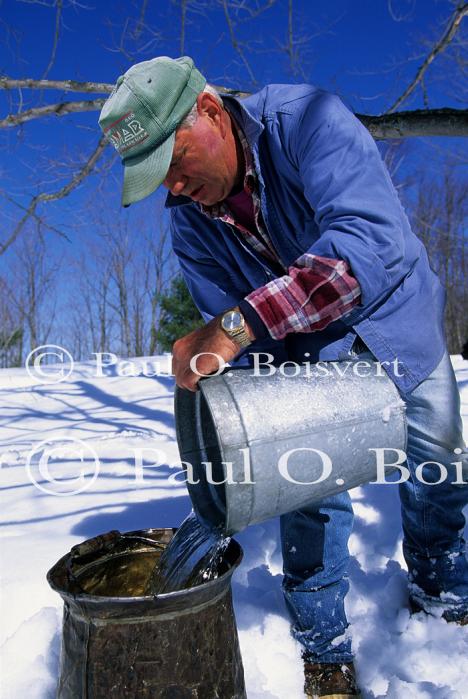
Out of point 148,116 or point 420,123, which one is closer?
point 148,116

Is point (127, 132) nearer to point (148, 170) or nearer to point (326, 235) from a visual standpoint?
point (148, 170)

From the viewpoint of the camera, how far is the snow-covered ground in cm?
195

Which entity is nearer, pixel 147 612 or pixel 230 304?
pixel 147 612

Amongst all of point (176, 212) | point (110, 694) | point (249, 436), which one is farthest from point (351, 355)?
point (110, 694)

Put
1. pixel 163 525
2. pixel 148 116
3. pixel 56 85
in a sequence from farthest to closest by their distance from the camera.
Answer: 1. pixel 56 85
2. pixel 163 525
3. pixel 148 116

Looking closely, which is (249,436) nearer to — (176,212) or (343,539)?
(343,539)

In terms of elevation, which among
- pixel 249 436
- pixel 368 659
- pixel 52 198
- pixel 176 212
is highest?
pixel 52 198

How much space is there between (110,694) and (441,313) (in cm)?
150

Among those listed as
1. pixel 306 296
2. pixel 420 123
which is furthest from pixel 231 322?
pixel 420 123

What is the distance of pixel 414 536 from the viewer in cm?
213

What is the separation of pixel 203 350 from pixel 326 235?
396 mm

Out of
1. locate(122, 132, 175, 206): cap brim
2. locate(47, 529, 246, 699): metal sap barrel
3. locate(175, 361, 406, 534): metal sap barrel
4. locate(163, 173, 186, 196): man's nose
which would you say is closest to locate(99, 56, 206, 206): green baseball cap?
locate(122, 132, 175, 206): cap brim

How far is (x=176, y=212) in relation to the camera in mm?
2111

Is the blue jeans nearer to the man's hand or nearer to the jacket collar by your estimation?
the man's hand
